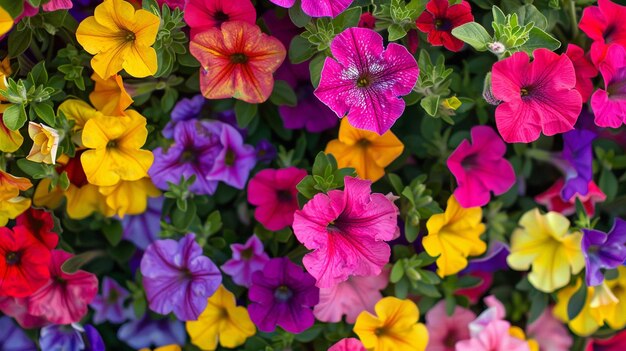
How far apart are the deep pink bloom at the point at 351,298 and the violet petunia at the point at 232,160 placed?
0.24 metres

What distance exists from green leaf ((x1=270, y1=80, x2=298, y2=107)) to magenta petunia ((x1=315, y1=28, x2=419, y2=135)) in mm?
157

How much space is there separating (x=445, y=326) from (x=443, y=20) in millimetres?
552

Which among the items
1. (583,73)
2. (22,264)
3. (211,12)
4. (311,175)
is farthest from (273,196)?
(583,73)

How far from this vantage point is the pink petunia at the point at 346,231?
0.97 m

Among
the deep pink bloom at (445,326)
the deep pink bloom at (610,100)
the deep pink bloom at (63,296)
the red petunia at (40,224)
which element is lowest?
the deep pink bloom at (445,326)

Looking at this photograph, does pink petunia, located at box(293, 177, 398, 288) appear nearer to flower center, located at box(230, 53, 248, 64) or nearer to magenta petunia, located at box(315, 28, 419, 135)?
→ magenta petunia, located at box(315, 28, 419, 135)

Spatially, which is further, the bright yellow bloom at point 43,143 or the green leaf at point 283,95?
the green leaf at point 283,95

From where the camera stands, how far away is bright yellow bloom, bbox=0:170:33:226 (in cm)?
101

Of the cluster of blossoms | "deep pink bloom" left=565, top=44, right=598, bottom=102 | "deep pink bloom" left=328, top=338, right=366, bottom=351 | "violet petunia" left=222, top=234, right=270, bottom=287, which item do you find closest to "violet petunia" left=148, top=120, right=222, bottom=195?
the cluster of blossoms

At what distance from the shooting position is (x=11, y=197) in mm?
1043

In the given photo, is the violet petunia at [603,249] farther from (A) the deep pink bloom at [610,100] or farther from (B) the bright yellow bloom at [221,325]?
(B) the bright yellow bloom at [221,325]

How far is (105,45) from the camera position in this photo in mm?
997

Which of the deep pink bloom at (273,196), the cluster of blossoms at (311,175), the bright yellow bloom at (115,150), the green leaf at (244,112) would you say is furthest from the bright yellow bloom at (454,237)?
the bright yellow bloom at (115,150)

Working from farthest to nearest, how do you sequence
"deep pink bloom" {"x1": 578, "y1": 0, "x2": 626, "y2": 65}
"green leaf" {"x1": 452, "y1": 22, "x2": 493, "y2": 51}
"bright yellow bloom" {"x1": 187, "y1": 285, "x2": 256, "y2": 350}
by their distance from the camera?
"bright yellow bloom" {"x1": 187, "y1": 285, "x2": 256, "y2": 350} → "deep pink bloom" {"x1": 578, "y1": 0, "x2": 626, "y2": 65} → "green leaf" {"x1": 452, "y1": 22, "x2": 493, "y2": 51}
